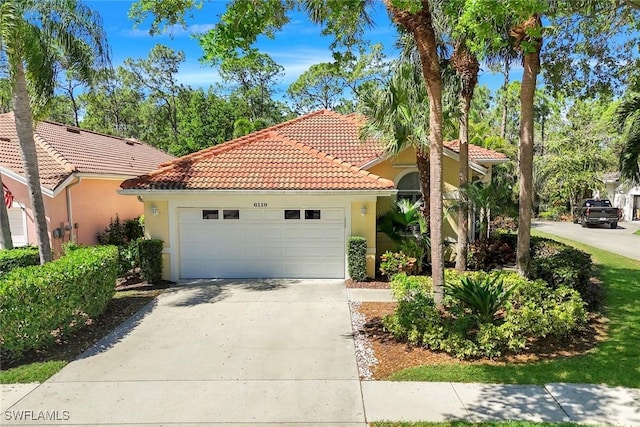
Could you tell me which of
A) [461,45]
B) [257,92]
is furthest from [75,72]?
[257,92]

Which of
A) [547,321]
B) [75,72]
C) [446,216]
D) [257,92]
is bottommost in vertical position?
[547,321]

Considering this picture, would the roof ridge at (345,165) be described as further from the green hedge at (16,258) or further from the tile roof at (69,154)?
the green hedge at (16,258)

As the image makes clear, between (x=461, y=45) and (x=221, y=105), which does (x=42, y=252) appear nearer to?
(x=461, y=45)

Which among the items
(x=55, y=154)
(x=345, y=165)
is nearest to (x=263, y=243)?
(x=345, y=165)

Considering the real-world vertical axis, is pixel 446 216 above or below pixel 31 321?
above

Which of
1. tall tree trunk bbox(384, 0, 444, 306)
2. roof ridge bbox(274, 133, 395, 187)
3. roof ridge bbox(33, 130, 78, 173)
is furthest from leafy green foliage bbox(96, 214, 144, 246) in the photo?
tall tree trunk bbox(384, 0, 444, 306)

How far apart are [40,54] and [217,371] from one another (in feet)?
29.1

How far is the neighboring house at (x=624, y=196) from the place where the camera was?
33.6m

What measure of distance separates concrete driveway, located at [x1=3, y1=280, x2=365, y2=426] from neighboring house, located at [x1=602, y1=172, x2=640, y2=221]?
33.0m

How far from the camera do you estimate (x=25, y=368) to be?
6.64 m

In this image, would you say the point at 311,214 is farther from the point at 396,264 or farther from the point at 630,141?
the point at 630,141

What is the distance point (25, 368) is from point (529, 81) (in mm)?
11174

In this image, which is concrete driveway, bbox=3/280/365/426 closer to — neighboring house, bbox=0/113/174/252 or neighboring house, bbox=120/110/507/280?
neighboring house, bbox=120/110/507/280

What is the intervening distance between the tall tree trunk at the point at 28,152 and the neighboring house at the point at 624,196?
120 feet
